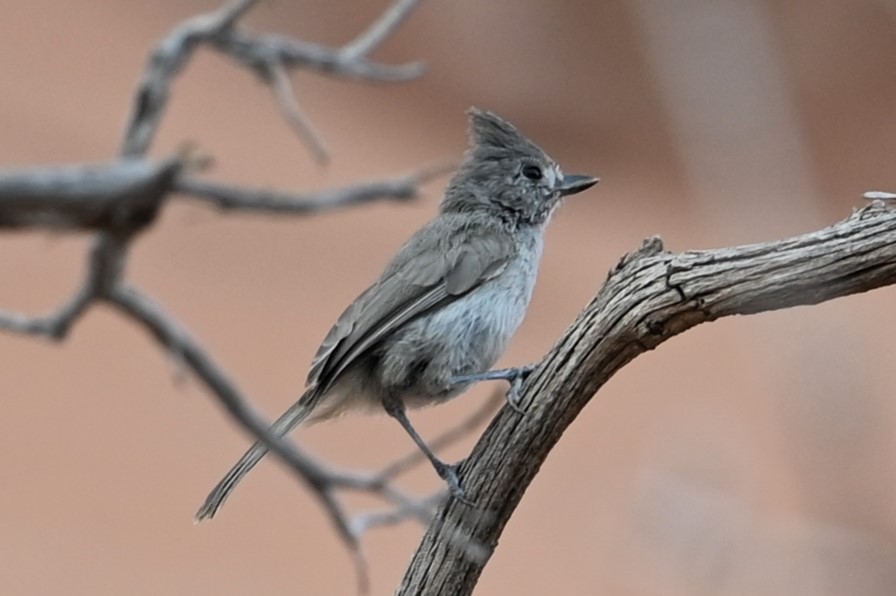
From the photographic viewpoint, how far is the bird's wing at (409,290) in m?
3.56

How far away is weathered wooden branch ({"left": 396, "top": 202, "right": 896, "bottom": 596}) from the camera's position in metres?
2.50

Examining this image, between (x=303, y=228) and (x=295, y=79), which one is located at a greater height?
(x=295, y=79)

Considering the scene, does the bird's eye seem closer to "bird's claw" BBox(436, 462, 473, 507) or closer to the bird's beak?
the bird's beak

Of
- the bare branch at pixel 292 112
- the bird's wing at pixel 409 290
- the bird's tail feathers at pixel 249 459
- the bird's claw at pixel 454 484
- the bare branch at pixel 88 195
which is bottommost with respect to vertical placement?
the bird's claw at pixel 454 484

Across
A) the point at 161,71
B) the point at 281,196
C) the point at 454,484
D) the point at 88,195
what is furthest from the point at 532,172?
the point at 88,195

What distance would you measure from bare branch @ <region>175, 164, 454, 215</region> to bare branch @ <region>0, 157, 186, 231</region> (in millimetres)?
36

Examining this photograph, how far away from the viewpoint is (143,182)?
1419 millimetres

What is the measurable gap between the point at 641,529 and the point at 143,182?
172 inches

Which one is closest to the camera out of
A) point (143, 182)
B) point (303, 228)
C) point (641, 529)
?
point (143, 182)

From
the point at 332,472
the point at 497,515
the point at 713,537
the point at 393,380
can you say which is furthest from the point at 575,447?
the point at 332,472

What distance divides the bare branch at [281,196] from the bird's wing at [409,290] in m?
Result: 1.64

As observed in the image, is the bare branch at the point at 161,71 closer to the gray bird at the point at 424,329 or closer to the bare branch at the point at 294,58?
the bare branch at the point at 294,58

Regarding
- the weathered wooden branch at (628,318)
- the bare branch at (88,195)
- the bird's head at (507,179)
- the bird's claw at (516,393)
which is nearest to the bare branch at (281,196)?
the bare branch at (88,195)

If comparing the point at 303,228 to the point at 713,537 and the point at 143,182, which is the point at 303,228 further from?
the point at 143,182
